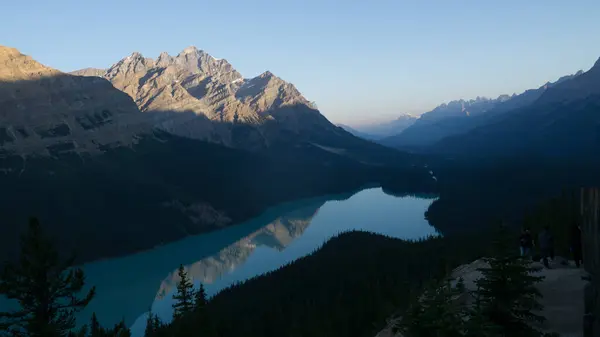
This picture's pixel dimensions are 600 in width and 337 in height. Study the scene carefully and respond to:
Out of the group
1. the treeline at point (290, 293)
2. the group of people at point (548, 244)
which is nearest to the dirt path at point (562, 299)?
the group of people at point (548, 244)

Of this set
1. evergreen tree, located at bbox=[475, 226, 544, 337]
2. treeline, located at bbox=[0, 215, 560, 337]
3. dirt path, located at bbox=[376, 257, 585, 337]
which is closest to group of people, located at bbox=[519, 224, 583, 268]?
dirt path, located at bbox=[376, 257, 585, 337]

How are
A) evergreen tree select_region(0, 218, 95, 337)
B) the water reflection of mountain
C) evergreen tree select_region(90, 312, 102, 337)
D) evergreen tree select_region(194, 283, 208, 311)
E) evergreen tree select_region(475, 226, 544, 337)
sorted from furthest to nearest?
the water reflection of mountain
evergreen tree select_region(194, 283, 208, 311)
evergreen tree select_region(0, 218, 95, 337)
evergreen tree select_region(90, 312, 102, 337)
evergreen tree select_region(475, 226, 544, 337)

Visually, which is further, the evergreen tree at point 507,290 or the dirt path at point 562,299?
the dirt path at point 562,299

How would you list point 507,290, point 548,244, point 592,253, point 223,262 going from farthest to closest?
point 223,262 < point 548,244 < point 592,253 < point 507,290

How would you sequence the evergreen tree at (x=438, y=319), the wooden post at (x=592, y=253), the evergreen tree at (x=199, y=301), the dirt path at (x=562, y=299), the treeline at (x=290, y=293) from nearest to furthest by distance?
the evergreen tree at (x=438, y=319)
the wooden post at (x=592, y=253)
the dirt path at (x=562, y=299)
the treeline at (x=290, y=293)
the evergreen tree at (x=199, y=301)

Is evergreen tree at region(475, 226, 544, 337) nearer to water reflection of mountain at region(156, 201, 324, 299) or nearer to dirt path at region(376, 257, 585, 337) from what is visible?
dirt path at region(376, 257, 585, 337)

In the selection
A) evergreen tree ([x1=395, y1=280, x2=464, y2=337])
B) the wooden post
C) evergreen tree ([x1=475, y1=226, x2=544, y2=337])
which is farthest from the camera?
the wooden post

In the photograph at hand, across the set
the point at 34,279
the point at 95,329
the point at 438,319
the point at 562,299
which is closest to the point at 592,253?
the point at 562,299

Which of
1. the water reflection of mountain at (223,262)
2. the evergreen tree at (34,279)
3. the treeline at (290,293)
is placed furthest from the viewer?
the water reflection of mountain at (223,262)

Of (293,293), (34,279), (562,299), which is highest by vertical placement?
(34,279)

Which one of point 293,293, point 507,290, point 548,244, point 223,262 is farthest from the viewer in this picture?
point 223,262

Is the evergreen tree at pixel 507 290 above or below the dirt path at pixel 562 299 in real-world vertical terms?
above

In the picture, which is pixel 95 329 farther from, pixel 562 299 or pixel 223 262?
pixel 223 262

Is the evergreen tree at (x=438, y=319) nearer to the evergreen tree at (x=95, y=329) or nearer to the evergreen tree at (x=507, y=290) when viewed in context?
the evergreen tree at (x=507, y=290)
